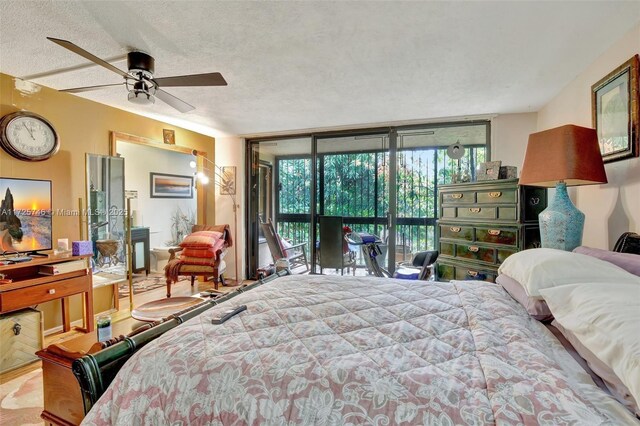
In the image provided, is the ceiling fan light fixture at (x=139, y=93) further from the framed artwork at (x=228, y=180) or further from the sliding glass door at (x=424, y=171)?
the sliding glass door at (x=424, y=171)

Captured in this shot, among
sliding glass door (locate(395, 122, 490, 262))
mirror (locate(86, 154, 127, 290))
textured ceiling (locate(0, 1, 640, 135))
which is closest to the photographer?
textured ceiling (locate(0, 1, 640, 135))

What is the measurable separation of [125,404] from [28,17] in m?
2.23

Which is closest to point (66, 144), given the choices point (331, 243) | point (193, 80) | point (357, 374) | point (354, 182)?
point (193, 80)

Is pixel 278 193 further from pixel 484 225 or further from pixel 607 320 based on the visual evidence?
pixel 607 320

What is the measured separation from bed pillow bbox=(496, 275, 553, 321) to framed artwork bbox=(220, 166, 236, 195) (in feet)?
13.6

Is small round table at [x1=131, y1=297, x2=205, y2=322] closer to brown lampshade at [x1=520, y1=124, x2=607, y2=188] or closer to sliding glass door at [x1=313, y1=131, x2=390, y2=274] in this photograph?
sliding glass door at [x1=313, y1=131, x2=390, y2=274]

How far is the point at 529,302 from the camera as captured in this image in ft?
4.27

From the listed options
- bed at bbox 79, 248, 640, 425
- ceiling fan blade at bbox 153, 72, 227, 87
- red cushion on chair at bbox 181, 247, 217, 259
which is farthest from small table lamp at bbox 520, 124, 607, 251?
red cushion on chair at bbox 181, 247, 217, 259

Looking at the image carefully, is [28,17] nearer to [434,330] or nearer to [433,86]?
[434,330]

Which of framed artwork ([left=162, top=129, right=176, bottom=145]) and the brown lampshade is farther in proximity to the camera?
framed artwork ([left=162, top=129, right=176, bottom=145])

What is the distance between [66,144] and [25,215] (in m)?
0.80

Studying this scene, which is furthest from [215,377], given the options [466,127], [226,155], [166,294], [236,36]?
[226,155]

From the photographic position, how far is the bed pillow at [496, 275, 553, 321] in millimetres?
1248

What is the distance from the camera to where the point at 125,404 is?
93cm
